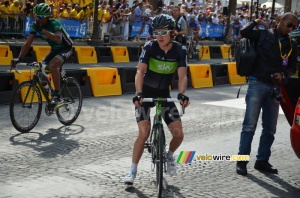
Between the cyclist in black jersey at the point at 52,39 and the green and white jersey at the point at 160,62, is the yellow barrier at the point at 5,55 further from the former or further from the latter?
the green and white jersey at the point at 160,62

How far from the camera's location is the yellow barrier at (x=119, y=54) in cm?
2583

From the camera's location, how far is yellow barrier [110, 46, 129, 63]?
25.8 meters

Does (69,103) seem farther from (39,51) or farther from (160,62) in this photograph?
(39,51)

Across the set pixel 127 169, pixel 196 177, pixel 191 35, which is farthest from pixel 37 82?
pixel 191 35

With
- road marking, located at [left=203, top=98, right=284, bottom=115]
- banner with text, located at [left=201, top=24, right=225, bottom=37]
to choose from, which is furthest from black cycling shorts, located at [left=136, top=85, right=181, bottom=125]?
banner with text, located at [left=201, top=24, right=225, bottom=37]

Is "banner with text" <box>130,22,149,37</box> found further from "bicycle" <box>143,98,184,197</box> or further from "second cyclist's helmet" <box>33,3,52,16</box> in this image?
"bicycle" <box>143,98,184,197</box>

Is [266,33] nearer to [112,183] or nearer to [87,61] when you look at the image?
[112,183]

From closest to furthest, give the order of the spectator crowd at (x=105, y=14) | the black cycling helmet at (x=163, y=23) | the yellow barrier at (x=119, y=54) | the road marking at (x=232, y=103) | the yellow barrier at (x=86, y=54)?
1. the black cycling helmet at (x=163, y=23)
2. the road marking at (x=232, y=103)
3. the yellow barrier at (x=86, y=54)
4. the spectator crowd at (x=105, y=14)
5. the yellow barrier at (x=119, y=54)

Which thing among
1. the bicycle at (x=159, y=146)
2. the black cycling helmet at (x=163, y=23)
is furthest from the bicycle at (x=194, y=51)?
the bicycle at (x=159, y=146)

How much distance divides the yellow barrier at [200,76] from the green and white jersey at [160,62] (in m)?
11.4

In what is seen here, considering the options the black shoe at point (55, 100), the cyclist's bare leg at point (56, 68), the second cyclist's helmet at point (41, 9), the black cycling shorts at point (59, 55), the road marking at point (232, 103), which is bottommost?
the road marking at point (232, 103)

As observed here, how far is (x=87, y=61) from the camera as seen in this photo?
80.3 ft

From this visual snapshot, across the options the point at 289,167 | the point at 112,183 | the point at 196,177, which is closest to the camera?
the point at 112,183

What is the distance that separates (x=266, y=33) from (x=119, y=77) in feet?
28.0
